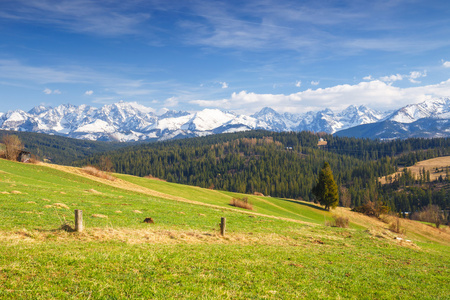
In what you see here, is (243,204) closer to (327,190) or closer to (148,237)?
(327,190)

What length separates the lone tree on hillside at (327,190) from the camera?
80875 millimetres

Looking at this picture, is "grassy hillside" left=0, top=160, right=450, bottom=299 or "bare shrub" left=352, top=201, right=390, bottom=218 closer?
"grassy hillside" left=0, top=160, right=450, bottom=299

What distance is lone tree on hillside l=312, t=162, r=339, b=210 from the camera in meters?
80.9

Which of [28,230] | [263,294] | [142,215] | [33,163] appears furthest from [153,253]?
[33,163]

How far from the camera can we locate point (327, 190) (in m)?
81.2

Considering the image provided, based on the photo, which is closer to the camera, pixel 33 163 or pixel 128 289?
pixel 128 289

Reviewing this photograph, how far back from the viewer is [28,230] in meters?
16.8

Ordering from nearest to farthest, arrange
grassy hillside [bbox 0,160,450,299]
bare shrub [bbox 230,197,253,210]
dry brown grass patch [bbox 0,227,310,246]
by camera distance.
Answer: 1. grassy hillside [bbox 0,160,450,299]
2. dry brown grass patch [bbox 0,227,310,246]
3. bare shrub [bbox 230,197,253,210]

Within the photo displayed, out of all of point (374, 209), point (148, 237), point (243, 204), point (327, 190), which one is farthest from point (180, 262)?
point (374, 209)

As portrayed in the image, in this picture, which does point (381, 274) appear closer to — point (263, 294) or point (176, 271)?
point (263, 294)

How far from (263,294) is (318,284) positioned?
154 inches

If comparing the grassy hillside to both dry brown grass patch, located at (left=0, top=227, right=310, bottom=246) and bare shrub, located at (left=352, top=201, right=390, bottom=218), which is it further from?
bare shrub, located at (left=352, top=201, right=390, bottom=218)

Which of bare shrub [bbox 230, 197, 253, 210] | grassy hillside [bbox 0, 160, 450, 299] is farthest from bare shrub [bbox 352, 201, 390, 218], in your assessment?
grassy hillside [bbox 0, 160, 450, 299]

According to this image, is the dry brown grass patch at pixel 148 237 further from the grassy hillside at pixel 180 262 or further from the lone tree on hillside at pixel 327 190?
the lone tree on hillside at pixel 327 190
